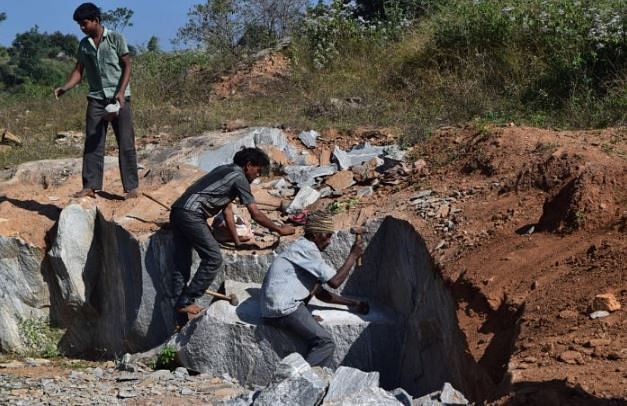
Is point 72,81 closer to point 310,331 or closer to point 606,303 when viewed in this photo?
point 310,331

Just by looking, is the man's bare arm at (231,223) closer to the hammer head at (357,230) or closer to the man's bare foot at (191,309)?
the man's bare foot at (191,309)

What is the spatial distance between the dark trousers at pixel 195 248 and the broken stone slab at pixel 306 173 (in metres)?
1.78

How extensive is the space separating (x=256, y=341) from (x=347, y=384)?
1.50 m

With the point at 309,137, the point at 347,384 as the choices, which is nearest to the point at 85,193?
the point at 309,137

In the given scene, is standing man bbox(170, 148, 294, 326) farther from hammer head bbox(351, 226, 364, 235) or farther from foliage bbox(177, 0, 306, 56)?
foliage bbox(177, 0, 306, 56)

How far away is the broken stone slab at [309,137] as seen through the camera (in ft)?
33.9

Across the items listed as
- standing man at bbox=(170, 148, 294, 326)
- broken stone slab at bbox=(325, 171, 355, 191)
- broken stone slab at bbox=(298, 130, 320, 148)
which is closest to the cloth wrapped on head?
standing man at bbox=(170, 148, 294, 326)

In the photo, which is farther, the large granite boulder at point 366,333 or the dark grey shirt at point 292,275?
the large granite boulder at point 366,333

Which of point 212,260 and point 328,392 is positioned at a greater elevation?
point 212,260

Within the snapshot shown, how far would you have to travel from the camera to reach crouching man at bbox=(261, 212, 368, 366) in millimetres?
6336

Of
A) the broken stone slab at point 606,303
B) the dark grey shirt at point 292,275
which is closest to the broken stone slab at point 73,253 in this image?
the dark grey shirt at point 292,275

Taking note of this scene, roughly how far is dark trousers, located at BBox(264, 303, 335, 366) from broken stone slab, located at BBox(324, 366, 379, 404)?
0.83 metres

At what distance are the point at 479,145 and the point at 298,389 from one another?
3.44 metres

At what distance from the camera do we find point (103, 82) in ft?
26.8
